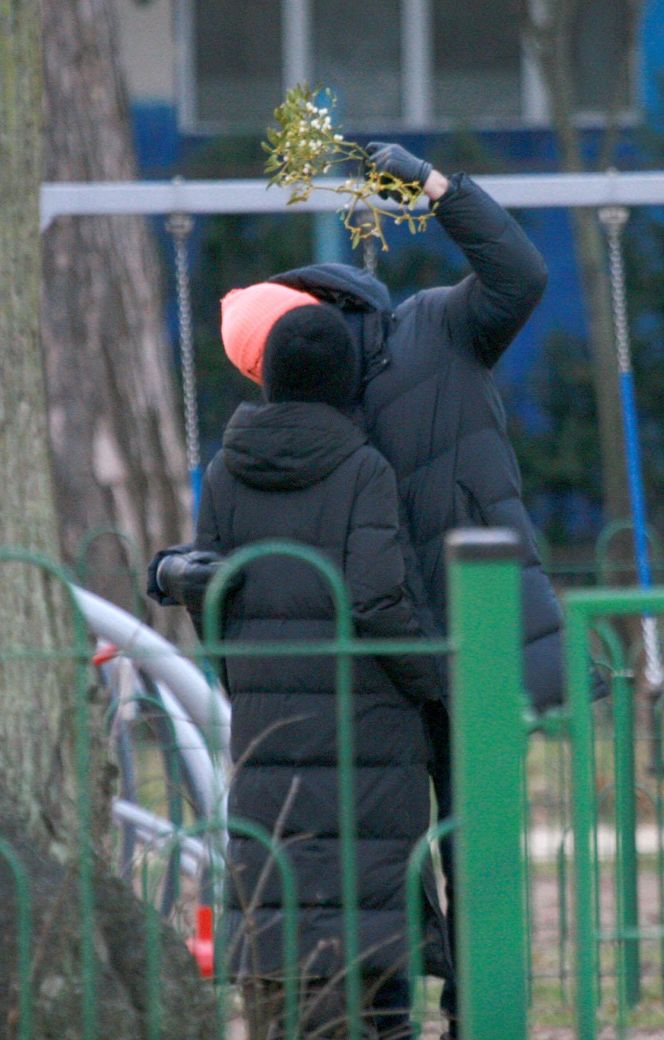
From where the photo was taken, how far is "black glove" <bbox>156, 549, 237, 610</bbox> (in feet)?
9.93

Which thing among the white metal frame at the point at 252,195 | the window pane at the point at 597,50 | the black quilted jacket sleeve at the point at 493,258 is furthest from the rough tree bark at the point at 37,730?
the window pane at the point at 597,50

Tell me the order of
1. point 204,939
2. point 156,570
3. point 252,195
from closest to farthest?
point 156,570 → point 204,939 → point 252,195

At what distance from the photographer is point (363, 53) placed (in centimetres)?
1206

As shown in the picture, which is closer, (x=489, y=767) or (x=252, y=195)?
(x=489, y=767)

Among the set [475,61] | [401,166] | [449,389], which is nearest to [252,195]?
[401,166]

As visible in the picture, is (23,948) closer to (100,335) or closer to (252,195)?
(252,195)

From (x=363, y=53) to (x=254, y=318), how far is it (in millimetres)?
9476

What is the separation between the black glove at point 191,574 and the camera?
3.03 m

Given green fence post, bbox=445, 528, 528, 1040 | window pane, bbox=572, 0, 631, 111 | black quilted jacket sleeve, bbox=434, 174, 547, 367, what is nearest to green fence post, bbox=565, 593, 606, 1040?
green fence post, bbox=445, 528, 528, 1040

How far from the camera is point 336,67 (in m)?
12.0

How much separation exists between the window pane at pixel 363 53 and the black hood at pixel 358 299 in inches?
357

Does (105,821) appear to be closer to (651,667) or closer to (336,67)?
(651,667)

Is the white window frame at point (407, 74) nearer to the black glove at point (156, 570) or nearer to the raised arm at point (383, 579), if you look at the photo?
the black glove at point (156, 570)

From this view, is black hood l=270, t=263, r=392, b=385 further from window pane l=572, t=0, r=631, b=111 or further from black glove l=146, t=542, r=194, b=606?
window pane l=572, t=0, r=631, b=111
